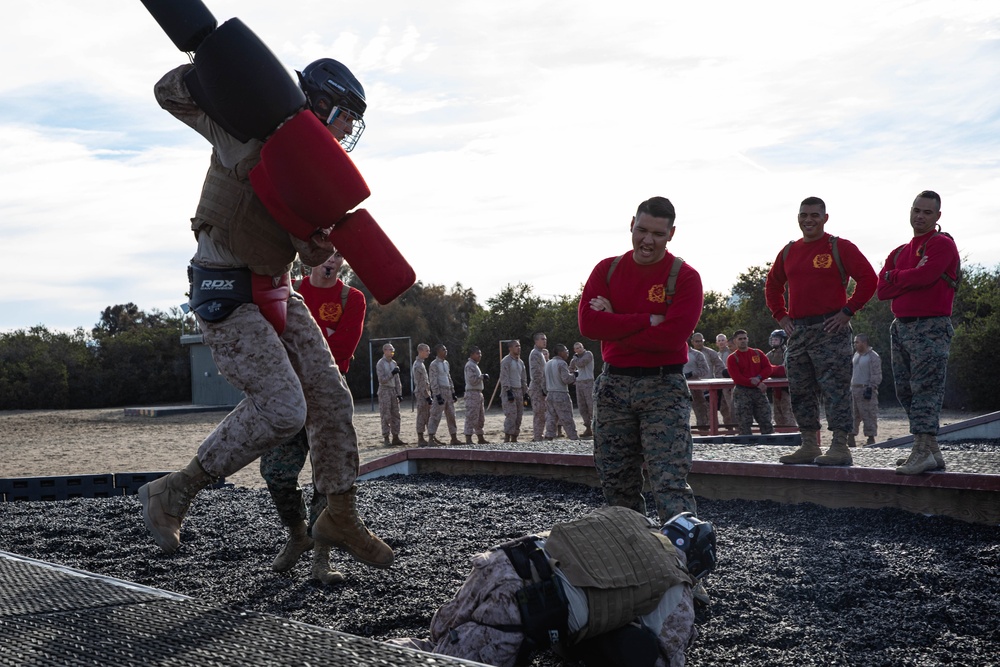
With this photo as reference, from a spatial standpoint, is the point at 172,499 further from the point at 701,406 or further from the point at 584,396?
the point at 584,396

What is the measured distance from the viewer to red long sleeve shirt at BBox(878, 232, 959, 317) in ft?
21.1

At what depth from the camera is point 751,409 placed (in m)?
13.9

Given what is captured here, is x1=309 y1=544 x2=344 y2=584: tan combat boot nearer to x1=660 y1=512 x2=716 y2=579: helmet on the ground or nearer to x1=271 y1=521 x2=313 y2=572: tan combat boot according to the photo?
x1=271 y1=521 x2=313 y2=572: tan combat boot

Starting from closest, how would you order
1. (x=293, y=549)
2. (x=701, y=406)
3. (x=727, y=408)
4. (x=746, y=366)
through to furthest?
(x=293, y=549), (x=746, y=366), (x=701, y=406), (x=727, y=408)

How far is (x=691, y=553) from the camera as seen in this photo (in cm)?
334

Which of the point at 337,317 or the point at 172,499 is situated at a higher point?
the point at 337,317

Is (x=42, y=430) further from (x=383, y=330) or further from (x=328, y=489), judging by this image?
(x=328, y=489)

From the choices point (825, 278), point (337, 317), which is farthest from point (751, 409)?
point (337, 317)

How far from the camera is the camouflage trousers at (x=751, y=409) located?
45.2 ft

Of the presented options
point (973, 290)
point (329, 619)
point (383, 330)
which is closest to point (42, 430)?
point (383, 330)

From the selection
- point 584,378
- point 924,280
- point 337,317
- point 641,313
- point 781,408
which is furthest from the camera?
point 584,378

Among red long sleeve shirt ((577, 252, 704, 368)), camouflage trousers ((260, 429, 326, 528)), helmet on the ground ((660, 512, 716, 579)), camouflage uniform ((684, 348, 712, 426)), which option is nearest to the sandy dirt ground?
camouflage uniform ((684, 348, 712, 426))

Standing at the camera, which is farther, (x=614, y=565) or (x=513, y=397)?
(x=513, y=397)

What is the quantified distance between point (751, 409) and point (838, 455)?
7.33 m
